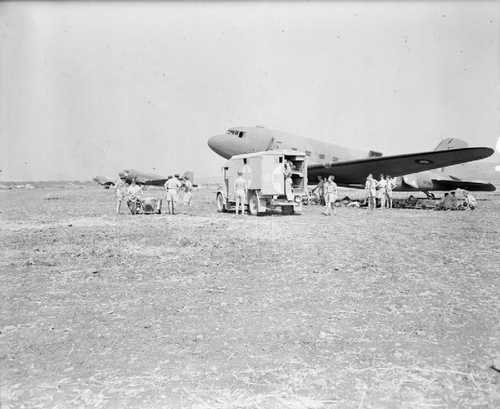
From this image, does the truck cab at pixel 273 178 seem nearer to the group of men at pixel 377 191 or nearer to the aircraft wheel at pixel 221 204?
the aircraft wheel at pixel 221 204

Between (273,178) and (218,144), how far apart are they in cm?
728

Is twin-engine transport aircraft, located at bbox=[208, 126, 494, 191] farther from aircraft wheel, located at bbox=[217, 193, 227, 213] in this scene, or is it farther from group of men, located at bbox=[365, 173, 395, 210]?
aircraft wheel, located at bbox=[217, 193, 227, 213]

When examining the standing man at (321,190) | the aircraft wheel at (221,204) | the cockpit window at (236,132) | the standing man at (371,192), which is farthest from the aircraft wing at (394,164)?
the aircraft wheel at (221,204)

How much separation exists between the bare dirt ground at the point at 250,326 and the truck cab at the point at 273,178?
678cm

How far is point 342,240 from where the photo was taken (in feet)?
34.4

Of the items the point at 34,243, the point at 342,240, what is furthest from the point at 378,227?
the point at 34,243

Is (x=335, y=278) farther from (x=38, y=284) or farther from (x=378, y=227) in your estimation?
(x=378, y=227)

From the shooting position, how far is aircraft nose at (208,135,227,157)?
22797mm

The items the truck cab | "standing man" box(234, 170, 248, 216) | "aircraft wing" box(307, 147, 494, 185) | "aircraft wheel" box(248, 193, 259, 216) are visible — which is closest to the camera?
the truck cab

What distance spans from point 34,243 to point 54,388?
7.73 meters

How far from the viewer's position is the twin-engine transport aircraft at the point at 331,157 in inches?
794

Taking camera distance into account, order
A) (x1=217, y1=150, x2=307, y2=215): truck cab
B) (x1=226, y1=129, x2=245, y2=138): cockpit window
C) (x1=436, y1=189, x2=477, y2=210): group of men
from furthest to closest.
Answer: (x1=226, y1=129, x2=245, y2=138): cockpit window
(x1=436, y1=189, x2=477, y2=210): group of men
(x1=217, y1=150, x2=307, y2=215): truck cab

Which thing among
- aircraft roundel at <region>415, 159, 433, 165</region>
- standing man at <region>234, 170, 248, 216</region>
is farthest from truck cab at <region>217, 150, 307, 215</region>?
aircraft roundel at <region>415, 159, 433, 165</region>

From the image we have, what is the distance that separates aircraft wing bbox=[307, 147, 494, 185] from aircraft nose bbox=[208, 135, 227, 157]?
445 centimetres
